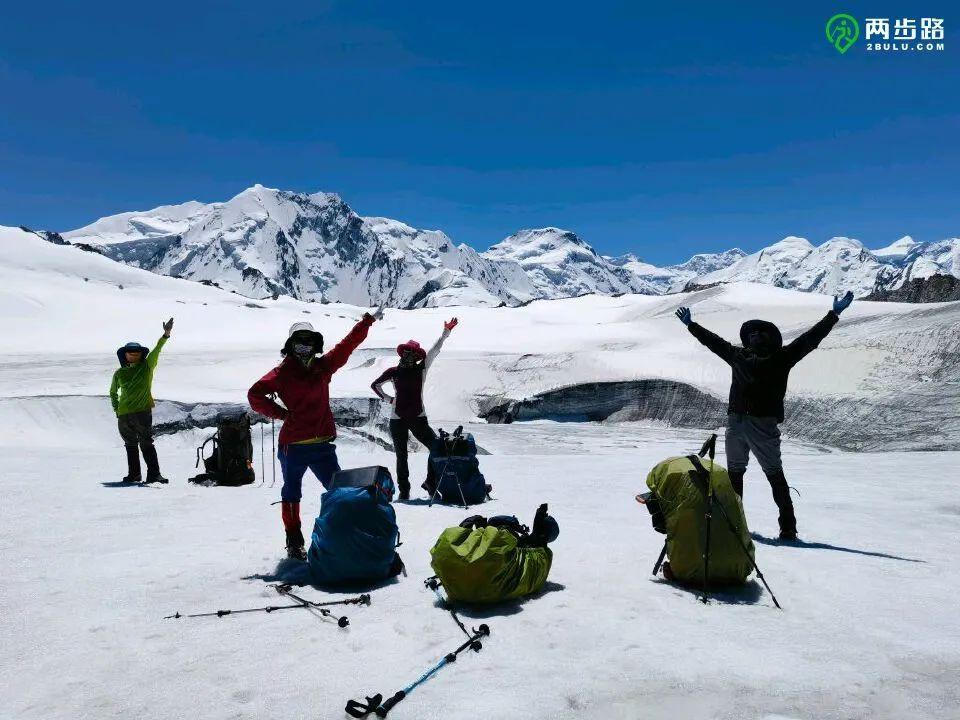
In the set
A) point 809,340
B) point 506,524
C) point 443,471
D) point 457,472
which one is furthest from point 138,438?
point 809,340

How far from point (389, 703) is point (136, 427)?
309 inches

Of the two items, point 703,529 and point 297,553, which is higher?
point 703,529

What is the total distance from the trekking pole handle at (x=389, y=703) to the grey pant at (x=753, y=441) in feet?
14.0

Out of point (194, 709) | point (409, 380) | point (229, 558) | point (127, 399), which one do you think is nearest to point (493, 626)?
point (194, 709)

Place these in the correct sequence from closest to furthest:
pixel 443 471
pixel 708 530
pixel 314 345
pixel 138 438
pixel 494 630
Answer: pixel 494 630
pixel 708 530
pixel 314 345
pixel 443 471
pixel 138 438

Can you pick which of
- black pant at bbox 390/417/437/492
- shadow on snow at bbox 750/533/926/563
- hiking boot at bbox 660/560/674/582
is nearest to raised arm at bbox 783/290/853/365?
shadow on snow at bbox 750/533/926/563

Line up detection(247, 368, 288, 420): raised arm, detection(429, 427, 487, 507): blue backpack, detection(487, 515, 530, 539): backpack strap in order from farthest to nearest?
detection(429, 427, 487, 507): blue backpack < detection(247, 368, 288, 420): raised arm < detection(487, 515, 530, 539): backpack strap

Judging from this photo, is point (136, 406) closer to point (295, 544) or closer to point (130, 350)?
point (130, 350)

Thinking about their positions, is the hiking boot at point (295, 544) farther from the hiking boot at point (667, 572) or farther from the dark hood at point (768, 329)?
the dark hood at point (768, 329)

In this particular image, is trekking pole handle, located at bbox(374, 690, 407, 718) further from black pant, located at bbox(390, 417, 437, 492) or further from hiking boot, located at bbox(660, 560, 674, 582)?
black pant, located at bbox(390, 417, 437, 492)

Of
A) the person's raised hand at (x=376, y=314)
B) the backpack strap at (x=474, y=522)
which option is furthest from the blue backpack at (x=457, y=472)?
the backpack strap at (x=474, y=522)

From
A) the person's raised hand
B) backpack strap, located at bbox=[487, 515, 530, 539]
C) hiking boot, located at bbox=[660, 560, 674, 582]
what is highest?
the person's raised hand

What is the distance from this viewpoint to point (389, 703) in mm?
3066

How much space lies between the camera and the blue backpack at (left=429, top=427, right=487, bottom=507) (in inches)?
331
